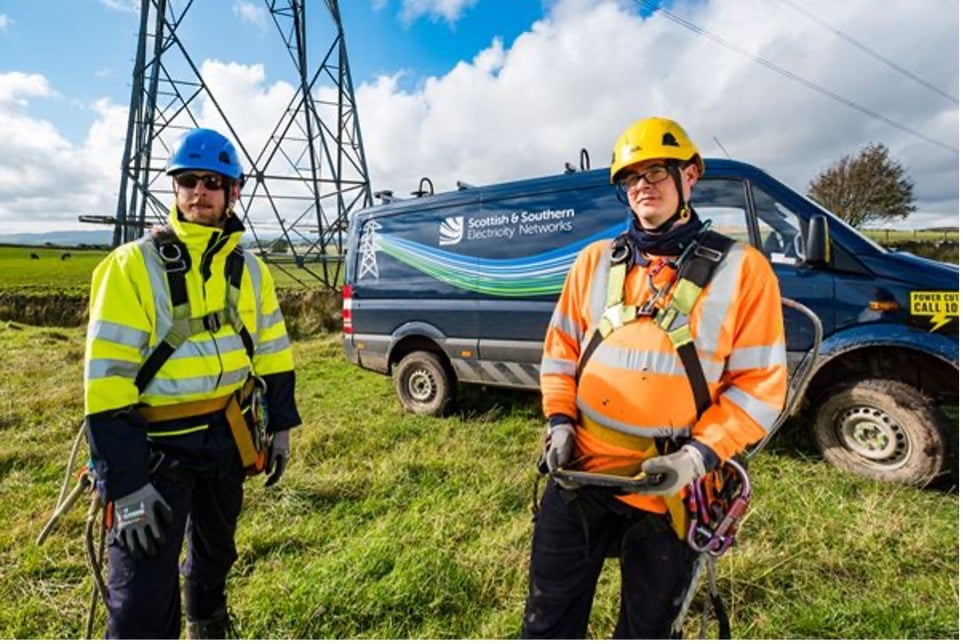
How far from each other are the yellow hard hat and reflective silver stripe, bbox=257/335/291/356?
1.64 m

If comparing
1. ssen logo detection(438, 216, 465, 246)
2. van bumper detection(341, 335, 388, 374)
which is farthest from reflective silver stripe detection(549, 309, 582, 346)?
van bumper detection(341, 335, 388, 374)

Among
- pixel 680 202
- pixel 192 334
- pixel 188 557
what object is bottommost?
pixel 188 557

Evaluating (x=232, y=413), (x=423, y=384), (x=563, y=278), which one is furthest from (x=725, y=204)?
(x=232, y=413)

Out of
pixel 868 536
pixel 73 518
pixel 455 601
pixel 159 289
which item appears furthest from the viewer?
pixel 73 518

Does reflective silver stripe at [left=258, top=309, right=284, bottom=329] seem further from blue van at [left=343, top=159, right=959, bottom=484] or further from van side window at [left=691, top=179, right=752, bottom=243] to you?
van side window at [left=691, top=179, right=752, bottom=243]

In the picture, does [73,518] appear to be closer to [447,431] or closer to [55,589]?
[55,589]

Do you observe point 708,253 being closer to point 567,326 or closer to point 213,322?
point 567,326

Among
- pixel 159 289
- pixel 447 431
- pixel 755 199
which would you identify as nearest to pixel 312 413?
pixel 447 431

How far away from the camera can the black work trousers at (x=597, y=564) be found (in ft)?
5.71

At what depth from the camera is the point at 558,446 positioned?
1.86m

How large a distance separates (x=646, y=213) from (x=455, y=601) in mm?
2053

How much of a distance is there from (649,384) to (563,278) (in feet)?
10.2

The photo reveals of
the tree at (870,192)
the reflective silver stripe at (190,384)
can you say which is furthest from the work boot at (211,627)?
the tree at (870,192)

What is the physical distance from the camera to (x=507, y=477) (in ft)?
12.8
